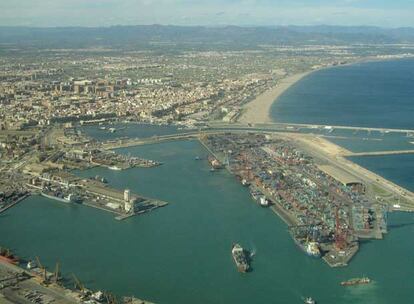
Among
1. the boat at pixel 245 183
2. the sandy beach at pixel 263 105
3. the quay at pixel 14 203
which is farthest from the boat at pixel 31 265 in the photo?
the sandy beach at pixel 263 105

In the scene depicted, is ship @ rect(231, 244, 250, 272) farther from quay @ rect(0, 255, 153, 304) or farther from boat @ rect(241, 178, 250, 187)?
boat @ rect(241, 178, 250, 187)

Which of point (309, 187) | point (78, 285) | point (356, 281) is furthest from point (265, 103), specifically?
point (78, 285)

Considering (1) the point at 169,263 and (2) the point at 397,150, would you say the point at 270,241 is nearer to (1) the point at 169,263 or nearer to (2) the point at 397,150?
(1) the point at 169,263

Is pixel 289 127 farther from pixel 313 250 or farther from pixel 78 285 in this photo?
pixel 78 285

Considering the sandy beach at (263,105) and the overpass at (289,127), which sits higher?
the overpass at (289,127)

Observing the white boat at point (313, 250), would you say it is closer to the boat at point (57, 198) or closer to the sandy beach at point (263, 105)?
the boat at point (57, 198)

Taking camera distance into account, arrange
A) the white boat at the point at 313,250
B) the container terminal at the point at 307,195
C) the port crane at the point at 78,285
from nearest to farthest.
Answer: the port crane at the point at 78,285
the white boat at the point at 313,250
the container terminal at the point at 307,195

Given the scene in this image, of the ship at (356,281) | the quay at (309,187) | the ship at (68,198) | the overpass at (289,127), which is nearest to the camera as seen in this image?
the ship at (356,281)
